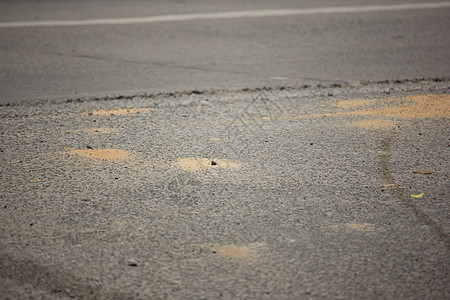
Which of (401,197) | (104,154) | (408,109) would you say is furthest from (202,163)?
(408,109)

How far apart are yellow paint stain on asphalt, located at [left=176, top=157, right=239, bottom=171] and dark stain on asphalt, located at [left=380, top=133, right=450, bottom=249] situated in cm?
111

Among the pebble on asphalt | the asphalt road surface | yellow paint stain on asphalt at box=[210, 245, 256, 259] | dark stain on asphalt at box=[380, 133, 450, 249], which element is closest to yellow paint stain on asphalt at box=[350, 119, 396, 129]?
the asphalt road surface

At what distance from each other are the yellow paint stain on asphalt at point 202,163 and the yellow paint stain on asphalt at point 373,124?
138 cm

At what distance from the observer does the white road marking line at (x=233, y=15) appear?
815cm

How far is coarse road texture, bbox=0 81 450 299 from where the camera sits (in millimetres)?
2592

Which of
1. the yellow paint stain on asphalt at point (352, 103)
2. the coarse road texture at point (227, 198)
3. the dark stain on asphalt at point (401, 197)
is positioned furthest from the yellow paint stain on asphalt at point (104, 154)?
the yellow paint stain on asphalt at point (352, 103)

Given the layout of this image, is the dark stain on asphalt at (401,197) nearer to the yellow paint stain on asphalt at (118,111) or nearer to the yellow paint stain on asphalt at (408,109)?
the yellow paint stain on asphalt at (408,109)

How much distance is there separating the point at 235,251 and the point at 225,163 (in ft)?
3.84

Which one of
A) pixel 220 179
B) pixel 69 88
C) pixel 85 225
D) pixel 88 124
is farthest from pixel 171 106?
pixel 85 225

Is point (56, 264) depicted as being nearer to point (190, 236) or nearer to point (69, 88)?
point (190, 236)

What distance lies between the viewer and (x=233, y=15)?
861 centimetres

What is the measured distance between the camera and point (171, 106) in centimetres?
513

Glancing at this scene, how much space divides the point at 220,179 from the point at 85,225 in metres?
1.02

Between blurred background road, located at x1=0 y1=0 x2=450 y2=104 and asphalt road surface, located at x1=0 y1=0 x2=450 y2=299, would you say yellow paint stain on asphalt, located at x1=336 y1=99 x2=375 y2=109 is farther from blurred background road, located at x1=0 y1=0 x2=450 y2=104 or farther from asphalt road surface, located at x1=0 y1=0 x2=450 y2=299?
blurred background road, located at x1=0 y1=0 x2=450 y2=104
